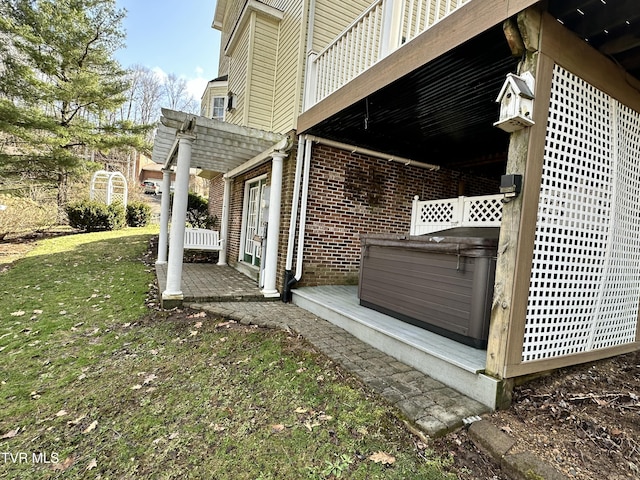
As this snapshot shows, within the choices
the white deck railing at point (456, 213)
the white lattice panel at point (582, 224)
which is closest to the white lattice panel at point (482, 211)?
the white deck railing at point (456, 213)

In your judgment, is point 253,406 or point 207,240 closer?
point 253,406

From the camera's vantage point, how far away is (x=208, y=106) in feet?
33.8

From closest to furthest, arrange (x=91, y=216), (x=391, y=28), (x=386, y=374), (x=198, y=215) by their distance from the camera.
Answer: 1. (x=386, y=374)
2. (x=391, y=28)
3. (x=91, y=216)
4. (x=198, y=215)

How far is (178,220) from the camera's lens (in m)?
4.92

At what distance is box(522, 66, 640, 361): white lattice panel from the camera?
2.51 m

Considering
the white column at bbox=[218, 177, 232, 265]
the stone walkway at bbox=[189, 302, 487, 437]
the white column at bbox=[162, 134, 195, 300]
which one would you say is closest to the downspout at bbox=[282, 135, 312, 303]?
the stone walkway at bbox=[189, 302, 487, 437]

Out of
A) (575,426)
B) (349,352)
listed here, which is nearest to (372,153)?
(349,352)

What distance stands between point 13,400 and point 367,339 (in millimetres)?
3260

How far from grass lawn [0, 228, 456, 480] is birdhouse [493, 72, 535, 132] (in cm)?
232

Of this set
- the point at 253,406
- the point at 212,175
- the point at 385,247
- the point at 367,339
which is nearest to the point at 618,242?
the point at 385,247

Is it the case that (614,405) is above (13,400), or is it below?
above

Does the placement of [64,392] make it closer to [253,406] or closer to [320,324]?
[253,406]

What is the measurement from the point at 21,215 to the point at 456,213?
12.4m

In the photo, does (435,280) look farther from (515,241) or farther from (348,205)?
(348,205)
